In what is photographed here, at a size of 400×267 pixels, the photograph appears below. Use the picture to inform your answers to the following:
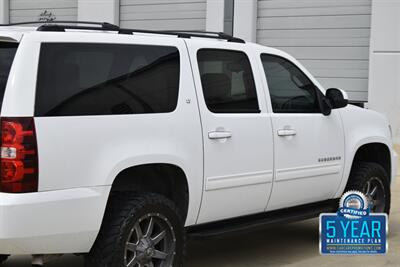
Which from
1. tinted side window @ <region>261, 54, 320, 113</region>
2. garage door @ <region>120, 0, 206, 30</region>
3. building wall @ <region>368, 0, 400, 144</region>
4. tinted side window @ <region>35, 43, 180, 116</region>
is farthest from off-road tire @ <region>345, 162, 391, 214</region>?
garage door @ <region>120, 0, 206, 30</region>

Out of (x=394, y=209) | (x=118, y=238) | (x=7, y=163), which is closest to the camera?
(x=7, y=163)

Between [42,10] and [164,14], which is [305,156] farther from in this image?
[42,10]

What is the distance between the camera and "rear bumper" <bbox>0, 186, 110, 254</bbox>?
4.05 metres

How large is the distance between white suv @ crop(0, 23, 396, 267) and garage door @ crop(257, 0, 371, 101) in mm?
9049

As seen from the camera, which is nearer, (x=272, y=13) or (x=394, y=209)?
(x=394, y=209)

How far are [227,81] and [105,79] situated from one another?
4.18 ft

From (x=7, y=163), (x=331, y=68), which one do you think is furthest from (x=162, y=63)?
(x=331, y=68)

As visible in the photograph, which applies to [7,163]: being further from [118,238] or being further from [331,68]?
[331,68]

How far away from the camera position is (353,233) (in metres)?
5.92

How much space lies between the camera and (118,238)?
14.7 feet

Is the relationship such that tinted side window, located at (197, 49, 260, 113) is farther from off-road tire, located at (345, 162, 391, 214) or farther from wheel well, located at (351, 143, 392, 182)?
wheel well, located at (351, 143, 392, 182)

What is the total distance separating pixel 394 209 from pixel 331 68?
734cm

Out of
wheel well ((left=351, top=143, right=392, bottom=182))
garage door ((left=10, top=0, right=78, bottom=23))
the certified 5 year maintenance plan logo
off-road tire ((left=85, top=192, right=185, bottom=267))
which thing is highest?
garage door ((left=10, top=0, right=78, bottom=23))

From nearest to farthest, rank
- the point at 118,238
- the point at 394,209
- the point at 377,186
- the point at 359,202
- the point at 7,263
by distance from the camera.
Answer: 1. the point at 118,238
2. the point at 7,263
3. the point at 359,202
4. the point at 377,186
5. the point at 394,209
